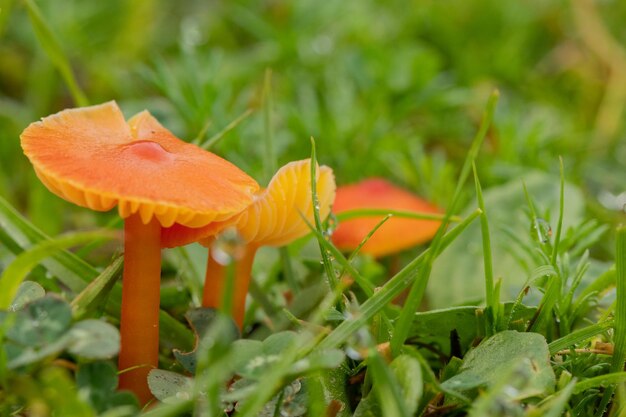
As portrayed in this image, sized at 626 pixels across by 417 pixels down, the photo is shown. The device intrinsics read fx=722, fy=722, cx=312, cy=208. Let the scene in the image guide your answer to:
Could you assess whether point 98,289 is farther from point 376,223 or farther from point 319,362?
point 376,223

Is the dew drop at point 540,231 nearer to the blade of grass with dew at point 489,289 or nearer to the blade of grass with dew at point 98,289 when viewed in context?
the blade of grass with dew at point 489,289

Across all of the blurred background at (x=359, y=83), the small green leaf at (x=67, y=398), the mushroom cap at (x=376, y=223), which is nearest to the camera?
the small green leaf at (x=67, y=398)

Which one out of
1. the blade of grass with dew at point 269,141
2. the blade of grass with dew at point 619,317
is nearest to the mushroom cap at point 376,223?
the blade of grass with dew at point 269,141

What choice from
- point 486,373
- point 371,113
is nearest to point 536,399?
point 486,373

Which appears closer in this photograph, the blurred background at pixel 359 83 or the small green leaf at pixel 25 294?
the small green leaf at pixel 25 294

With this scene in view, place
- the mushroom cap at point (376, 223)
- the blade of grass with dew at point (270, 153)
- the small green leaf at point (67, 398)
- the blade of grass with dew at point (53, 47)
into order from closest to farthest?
the small green leaf at point (67, 398) → the blade of grass with dew at point (270, 153) → the blade of grass with dew at point (53, 47) → the mushroom cap at point (376, 223)

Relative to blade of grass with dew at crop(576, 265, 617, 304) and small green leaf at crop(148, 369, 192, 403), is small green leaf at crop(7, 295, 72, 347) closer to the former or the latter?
small green leaf at crop(148, 369, 192, 403)
